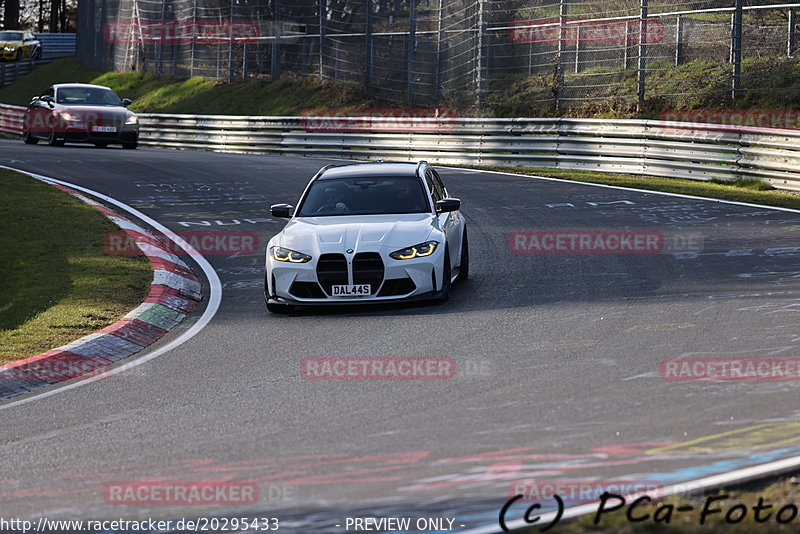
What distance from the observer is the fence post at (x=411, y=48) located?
3123 centimetres

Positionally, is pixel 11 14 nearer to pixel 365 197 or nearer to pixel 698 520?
pixel 365 197

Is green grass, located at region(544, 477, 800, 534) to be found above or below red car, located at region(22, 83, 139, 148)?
below

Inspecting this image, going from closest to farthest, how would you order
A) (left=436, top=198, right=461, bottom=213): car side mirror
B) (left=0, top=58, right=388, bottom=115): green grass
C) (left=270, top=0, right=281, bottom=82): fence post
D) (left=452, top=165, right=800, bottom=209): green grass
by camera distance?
(left=436, top=198, right=461, bottom=213): car side mirror < (left=452, top=165, right=800, bottom=209): green grass < (left=270, top=0, right=281, bottom=82): fence post < (left=0, top=58, right=388, bottom=115): green grass

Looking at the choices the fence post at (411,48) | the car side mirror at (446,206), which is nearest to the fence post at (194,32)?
the fence post at (411,48)

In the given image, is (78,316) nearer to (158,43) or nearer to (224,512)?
(224,512)

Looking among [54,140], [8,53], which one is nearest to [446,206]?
[54,140]

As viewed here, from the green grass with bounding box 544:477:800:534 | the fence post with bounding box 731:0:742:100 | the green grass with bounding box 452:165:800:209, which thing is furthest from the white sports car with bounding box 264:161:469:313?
the fence post with bounding box 731:0:742:100

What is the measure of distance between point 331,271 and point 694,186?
36.9ft

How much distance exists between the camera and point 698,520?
4.95 meters

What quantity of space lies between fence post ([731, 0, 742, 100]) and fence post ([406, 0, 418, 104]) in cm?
954

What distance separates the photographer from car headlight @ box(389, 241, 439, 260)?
1138cm

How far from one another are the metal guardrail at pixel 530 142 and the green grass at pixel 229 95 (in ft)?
16.3

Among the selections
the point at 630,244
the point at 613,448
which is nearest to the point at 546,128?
the point at 630,244

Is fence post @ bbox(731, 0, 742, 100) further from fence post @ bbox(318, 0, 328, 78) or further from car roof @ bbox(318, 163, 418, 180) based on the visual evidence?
fence post @ bbox(318, 0, 328, 78)
